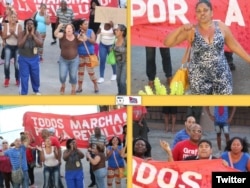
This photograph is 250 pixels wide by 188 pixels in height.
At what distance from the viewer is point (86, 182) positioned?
441cm

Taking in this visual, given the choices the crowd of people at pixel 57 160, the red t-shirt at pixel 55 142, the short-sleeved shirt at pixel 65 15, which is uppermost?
the short-sleeved shirt at pixel 65 15

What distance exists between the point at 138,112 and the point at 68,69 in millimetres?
508

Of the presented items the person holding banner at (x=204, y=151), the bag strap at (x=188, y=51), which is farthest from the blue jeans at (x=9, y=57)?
the person holding banner at (x=204, y=151)

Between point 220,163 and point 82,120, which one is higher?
point 82,120

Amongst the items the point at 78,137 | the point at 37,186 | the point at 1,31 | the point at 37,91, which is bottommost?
the point at 37,186

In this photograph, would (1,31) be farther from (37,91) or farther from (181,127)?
(181,127)

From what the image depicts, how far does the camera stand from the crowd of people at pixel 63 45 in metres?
4.31

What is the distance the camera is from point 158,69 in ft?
14.2

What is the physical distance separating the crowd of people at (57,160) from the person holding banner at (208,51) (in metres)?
0.65

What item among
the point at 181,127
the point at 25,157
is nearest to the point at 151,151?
the point at 181,127

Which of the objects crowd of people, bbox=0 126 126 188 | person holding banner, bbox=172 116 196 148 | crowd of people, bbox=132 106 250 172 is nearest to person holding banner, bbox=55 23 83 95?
crowd of people, bbox=0 126 126 188

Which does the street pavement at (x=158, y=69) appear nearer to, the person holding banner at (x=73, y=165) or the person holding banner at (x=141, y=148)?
the person holding banner at (x=141, y=148)

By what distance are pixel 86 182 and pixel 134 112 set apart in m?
0.55

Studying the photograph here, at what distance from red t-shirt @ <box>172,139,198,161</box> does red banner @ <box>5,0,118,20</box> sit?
0.95m
